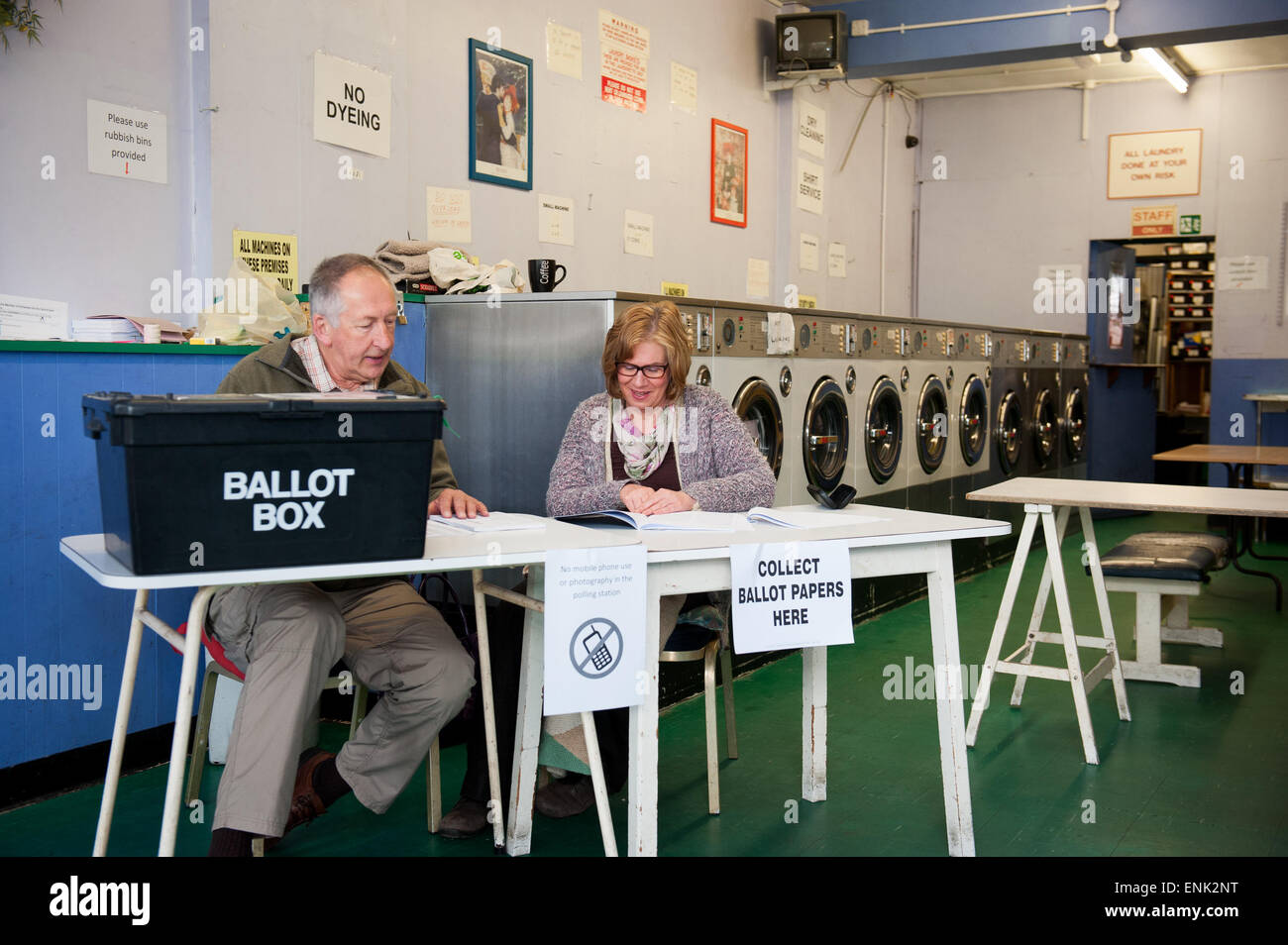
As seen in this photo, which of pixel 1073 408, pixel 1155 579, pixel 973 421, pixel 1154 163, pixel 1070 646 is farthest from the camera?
pixel 1154 163

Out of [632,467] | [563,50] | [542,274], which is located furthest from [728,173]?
[632,467]

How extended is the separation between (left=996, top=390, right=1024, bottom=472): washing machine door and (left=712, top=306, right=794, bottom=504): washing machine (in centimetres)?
271

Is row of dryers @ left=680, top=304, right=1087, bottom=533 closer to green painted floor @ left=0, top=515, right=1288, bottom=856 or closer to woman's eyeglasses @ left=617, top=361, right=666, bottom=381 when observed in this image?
woman's eyeglasses @ left=617, top=361, right=666, bottom=381

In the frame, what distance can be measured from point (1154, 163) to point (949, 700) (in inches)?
300

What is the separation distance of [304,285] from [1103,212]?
711 centimetres

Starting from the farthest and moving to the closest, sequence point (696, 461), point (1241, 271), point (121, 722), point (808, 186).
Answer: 1. point (1241, 271)
2. point (808, 186)
3. point (696, 461)
4. point (121, 722)

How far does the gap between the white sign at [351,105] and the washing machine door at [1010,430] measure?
4061 mm

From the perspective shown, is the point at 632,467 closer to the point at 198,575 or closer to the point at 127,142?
the point at 198,575

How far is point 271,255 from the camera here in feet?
12.4

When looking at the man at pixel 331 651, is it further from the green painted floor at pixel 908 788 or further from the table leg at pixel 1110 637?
the table leg at pixel 1110 637

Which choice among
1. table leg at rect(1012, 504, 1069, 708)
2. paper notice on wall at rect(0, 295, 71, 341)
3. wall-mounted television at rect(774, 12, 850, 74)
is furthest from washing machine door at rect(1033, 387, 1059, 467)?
paper notice on wall at rect(0, 295, 71, 341)

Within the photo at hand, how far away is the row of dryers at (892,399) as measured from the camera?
14.0ft

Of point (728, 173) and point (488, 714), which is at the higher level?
point (728, 173)
